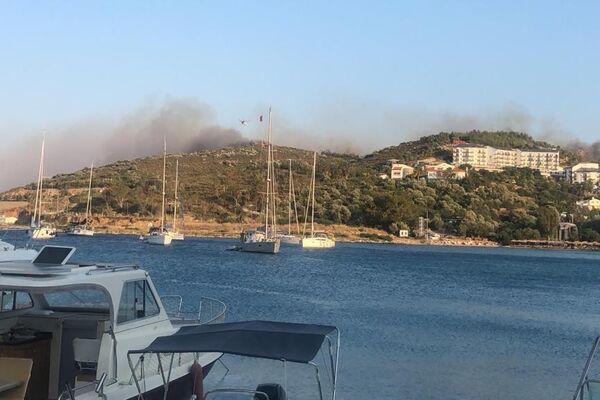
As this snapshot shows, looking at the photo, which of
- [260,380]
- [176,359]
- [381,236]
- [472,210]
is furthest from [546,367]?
[472,210]

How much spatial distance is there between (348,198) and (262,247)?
185ft

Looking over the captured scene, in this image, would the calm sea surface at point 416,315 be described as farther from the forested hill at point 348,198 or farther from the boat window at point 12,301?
the forested hill at point 348,198

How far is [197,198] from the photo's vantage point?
141750mm

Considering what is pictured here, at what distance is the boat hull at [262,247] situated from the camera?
276 feet

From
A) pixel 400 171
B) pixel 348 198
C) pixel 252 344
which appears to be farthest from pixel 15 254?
pixel 400 171

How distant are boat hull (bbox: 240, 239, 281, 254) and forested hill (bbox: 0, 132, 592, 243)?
3523 cm

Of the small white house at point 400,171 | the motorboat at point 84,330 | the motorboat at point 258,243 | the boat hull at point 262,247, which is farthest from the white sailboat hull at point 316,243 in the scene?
the motorboat at point 84,330

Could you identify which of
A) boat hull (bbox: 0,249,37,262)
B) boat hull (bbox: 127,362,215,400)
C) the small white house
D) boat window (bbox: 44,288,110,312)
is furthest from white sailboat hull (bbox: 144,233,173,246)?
boat hull (bbox: 127,362,215,400)

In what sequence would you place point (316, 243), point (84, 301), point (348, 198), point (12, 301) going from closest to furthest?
1. point (12, 301)
2. point (84, 301)
3. point (316, 243)
4. point (348, 198)

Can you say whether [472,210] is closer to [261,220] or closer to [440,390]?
[261,220]

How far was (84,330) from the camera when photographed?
11.8 m

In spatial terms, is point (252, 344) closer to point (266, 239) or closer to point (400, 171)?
point (266, 239)

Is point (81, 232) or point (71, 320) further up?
point (71, 320)

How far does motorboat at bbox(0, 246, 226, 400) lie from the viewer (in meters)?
10.9
